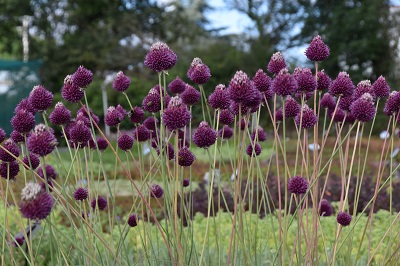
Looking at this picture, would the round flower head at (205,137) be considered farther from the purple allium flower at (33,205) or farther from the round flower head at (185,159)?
the purple allium flower at (33,205)

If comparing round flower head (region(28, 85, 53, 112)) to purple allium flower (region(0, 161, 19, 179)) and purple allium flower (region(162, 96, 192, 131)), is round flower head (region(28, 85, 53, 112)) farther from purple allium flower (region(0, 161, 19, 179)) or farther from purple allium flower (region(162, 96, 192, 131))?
purple allium flower (region(162, 96, 192, 131))

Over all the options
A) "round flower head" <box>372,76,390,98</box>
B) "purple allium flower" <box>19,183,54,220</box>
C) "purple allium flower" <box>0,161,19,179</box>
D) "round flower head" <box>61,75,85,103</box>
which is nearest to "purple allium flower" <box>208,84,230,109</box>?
"round flower head" <box>61,75,85,103</box>

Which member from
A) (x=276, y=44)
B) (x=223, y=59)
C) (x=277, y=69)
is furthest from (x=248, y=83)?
(x=276, y=44)

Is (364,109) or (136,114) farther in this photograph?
(136,114)

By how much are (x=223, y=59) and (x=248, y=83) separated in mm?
18534

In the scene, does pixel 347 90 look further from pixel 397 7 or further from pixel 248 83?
pixel 397 7

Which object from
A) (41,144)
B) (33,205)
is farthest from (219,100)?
(33,205)

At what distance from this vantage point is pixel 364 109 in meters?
1.68

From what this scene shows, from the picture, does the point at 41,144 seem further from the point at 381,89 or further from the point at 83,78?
the point at 381,89

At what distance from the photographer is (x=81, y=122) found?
6.11 feet

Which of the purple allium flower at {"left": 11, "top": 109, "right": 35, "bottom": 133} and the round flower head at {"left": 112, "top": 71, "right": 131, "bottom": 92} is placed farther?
the round flower head at {"left": 112, "top": 71, "right": 131, "bottom": 92}

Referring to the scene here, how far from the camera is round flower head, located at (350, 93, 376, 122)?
1.67 m

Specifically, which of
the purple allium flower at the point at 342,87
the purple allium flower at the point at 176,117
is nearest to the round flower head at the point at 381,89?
the purple allium flower at the point at 342,87

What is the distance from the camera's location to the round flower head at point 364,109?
65.9 inches
